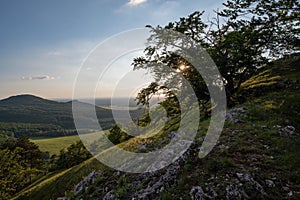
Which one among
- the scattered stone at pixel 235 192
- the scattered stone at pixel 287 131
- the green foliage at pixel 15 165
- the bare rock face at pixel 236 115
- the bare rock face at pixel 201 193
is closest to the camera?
the scattered stone at pixel 235 192

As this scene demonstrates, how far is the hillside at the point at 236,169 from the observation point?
8.91 metres

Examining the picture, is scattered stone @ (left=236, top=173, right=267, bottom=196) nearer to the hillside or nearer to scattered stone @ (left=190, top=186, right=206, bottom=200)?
the hillside

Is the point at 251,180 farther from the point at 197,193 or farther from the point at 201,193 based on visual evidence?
the point at 197,193

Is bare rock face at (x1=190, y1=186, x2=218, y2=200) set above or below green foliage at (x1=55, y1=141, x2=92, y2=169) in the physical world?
above

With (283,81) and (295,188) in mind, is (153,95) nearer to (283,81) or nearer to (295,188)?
(283,81)

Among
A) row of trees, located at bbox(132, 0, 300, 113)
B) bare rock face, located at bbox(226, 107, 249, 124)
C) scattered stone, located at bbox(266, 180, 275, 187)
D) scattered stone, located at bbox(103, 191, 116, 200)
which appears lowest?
scattered stone, located at bbox(103, 191, 116, 200)

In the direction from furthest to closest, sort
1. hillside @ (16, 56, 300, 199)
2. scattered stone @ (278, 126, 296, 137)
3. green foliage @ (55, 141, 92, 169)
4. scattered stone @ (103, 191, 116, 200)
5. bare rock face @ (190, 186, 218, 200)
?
green foliage @ (55, 141, 92, 169), scattered stone @ (278, 126, 296, 137), scattered stone @ (103, 191, 116, 200), hillside @ (16, 56, 300, 199), bare rock face @ (190, 186, 218, 200)

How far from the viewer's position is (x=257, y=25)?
833 inches

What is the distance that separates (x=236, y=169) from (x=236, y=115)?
8352 mm

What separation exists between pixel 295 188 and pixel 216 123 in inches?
334

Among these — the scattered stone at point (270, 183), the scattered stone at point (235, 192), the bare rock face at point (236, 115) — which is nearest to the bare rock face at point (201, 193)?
the scattered stone at point (235, 192)

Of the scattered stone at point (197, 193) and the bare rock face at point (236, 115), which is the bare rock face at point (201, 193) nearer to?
the scattered stone at point (197, 193)

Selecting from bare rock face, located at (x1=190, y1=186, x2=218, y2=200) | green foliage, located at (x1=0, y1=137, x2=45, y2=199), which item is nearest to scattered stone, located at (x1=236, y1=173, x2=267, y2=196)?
bare rock face, located at (x1=190, y1=186, x2=218, y2=200)

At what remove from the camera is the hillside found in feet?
29.2
